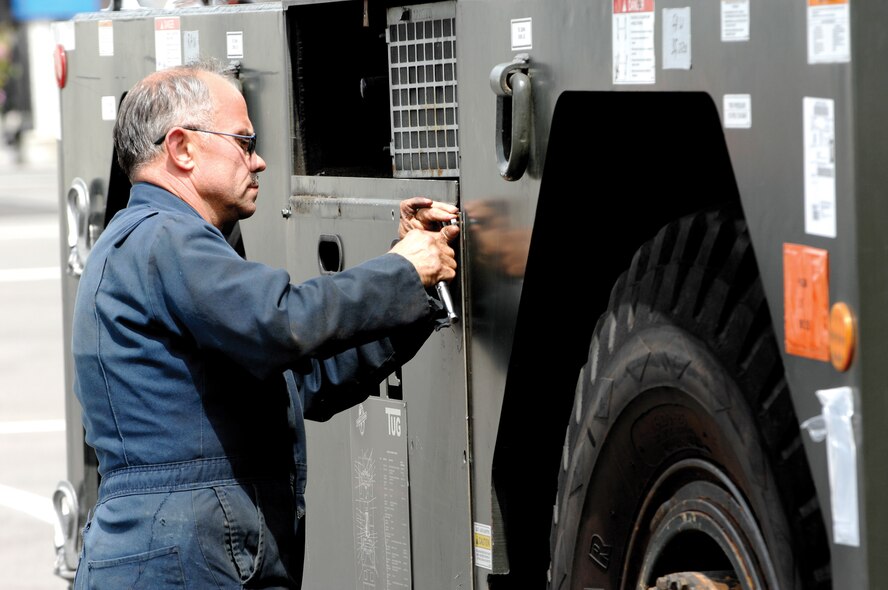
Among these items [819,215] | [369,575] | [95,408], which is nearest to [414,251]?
[95,408]

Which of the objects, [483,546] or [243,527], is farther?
[483,546]

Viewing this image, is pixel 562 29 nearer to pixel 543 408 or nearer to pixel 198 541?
pixel 543 408

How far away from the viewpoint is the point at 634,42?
8.03 feet

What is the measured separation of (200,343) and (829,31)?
53.8 inches

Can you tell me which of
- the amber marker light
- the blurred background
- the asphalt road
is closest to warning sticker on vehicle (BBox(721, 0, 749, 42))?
the amber marker light

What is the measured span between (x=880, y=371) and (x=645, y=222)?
1077mm

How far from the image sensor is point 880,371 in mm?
1959

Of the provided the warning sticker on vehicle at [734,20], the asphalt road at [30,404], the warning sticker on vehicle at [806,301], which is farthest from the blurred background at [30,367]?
the warning sticker on vehicle at [806,301]

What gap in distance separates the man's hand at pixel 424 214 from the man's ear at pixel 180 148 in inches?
17.8

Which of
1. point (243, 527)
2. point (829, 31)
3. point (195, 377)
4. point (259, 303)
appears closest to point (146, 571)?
point (243, 527)

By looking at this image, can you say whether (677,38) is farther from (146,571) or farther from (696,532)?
(146,571)

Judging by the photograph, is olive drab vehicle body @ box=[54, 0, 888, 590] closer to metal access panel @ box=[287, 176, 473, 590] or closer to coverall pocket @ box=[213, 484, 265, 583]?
metal access panel @ box=[287, 176, 473, 590]

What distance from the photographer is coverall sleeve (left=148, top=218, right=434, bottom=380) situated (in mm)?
2805

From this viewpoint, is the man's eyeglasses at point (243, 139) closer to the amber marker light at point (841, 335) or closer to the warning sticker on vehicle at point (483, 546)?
the warning sticker on vehicle at point (483, 546)
